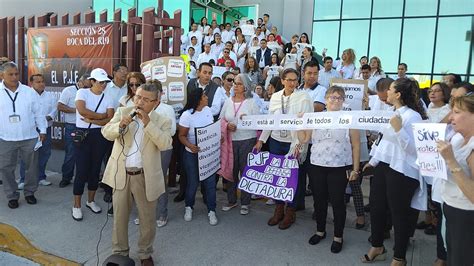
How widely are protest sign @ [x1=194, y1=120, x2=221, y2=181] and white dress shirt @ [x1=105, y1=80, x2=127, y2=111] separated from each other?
4.29ft

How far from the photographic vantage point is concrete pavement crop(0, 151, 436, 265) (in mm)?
3850

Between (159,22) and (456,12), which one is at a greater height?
(456,12)

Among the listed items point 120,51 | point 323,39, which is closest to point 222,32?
point 323,39

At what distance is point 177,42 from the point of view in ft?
20.5

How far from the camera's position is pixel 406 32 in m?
14.4

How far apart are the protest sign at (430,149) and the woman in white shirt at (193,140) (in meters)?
2.59

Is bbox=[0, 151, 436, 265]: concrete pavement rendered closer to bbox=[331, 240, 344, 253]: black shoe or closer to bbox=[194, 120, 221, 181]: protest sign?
bbox=[331, 240, 344, 253]: black shoe

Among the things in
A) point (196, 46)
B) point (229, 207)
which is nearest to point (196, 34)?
point (196, 46)

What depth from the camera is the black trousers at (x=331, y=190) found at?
13.0ft

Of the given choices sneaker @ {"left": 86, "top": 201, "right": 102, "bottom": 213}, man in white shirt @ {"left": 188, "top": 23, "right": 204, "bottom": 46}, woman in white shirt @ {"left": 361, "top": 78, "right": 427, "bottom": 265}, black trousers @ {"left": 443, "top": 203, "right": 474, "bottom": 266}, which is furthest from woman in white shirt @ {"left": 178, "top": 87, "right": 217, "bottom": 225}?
man in white shirt @ {"left": 188, "top": 23, "right": 204, "bottom": 46}

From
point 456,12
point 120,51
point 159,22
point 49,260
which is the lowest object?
point 49,260

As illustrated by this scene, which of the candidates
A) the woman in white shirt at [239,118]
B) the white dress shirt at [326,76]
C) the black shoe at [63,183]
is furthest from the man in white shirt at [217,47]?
the woman in white shirt at [239,118]

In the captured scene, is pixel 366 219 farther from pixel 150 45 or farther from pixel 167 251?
pixel 150 45

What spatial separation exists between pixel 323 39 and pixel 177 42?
10903 millimetres
